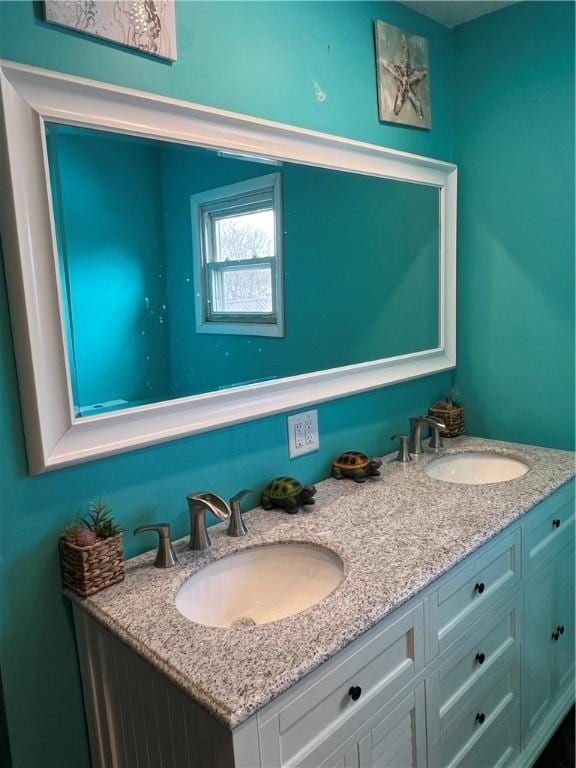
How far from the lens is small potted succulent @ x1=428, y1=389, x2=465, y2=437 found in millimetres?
2207

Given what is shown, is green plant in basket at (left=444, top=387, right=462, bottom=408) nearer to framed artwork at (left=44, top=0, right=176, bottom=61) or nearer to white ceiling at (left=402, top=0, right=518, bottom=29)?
white ceiling at (left=402, top=0, right=518, bottom=29)

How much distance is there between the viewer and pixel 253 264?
61.2 inches

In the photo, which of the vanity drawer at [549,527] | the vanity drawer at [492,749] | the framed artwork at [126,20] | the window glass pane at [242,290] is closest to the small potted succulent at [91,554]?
the window glass pane at [242,290]

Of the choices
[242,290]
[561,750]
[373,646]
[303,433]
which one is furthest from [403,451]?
[561,750]

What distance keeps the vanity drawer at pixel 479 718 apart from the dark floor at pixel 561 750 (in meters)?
0.30

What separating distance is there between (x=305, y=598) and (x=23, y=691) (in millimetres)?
617

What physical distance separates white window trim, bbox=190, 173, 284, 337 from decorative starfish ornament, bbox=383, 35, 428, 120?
652 mm

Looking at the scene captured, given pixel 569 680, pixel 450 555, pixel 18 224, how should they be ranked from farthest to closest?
pixel 569 680 → pixel 450 555 → pixel 18 224

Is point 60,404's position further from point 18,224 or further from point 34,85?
point 34,85

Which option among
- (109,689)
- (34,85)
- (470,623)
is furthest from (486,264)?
(109,689)

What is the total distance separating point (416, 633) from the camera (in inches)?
48.4

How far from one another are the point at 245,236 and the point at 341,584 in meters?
0.90

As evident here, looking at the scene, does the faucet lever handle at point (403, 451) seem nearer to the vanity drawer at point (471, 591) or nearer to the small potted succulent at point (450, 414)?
the small potted succulent at point (450, 414)

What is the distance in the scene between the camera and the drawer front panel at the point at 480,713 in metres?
1.40
